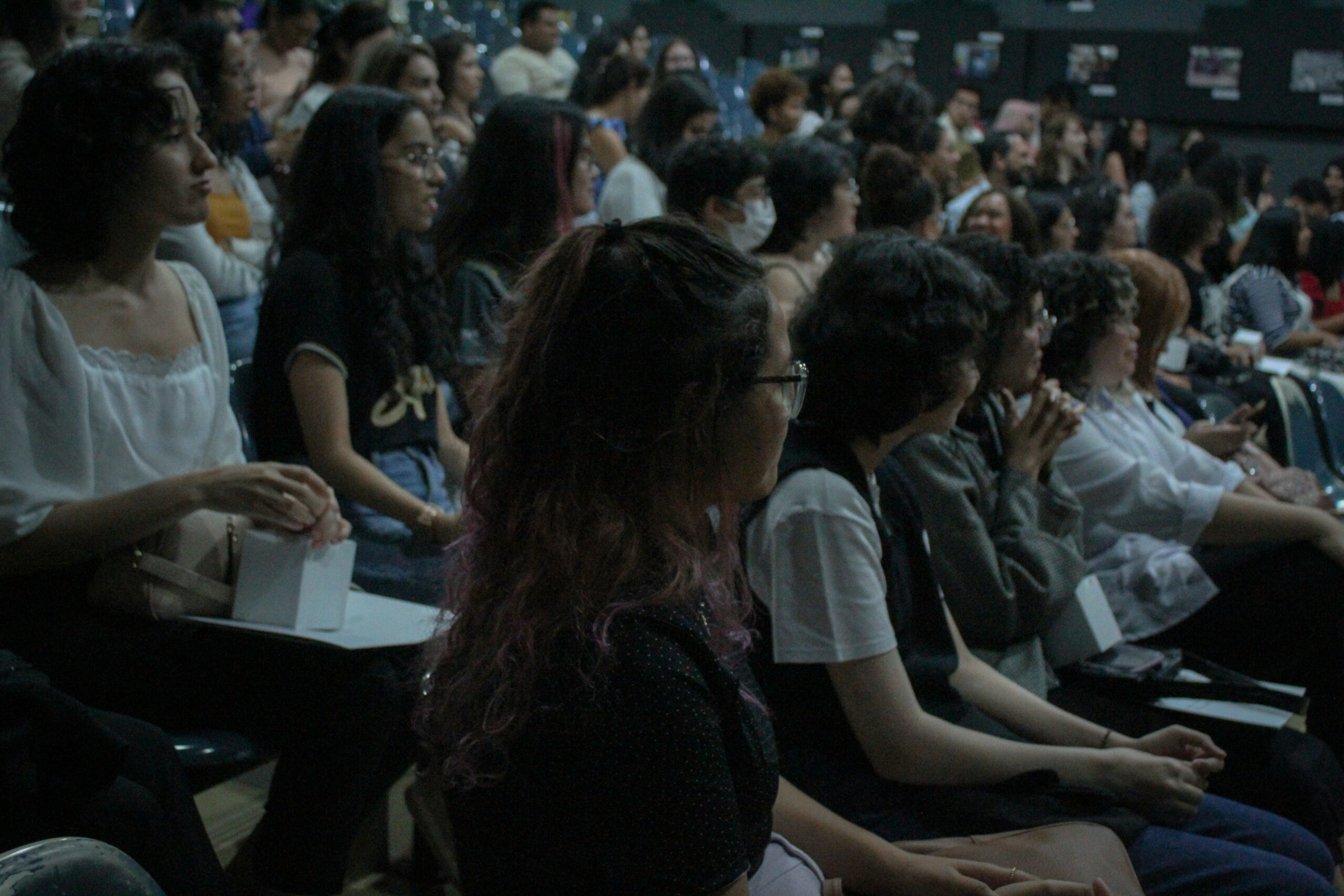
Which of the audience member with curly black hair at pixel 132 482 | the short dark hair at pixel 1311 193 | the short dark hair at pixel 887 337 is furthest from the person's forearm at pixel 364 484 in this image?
the short dark hair at pixel 1311 193

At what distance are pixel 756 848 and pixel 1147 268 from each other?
2.59m

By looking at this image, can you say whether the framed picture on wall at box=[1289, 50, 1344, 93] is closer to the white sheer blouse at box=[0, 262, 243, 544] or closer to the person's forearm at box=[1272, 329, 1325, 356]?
the person's forearm at box=[1272, 329, 1325, 356]

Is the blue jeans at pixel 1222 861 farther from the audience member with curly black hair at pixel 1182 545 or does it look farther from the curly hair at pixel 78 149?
the curly hair at pixel 78 149

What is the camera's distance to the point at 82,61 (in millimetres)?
1896

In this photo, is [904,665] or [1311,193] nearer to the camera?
[904,665]

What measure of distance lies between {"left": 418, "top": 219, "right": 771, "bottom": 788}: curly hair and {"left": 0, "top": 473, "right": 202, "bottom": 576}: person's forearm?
2.57 ft

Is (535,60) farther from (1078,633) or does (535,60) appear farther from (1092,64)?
(1092,64)

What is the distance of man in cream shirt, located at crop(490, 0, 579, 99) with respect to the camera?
21.4 feet

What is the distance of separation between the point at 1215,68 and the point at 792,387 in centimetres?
1126

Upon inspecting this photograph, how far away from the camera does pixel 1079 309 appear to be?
2656mm

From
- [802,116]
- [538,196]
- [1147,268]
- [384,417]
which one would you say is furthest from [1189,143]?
[384,417]

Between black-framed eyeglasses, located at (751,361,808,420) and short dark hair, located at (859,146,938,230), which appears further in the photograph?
short dark hair, located at (859,146,938,230)

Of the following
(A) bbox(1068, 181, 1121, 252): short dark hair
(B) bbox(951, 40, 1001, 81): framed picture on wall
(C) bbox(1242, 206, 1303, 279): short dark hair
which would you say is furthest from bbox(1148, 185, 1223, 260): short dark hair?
(B) bbox(951, 40, 1001, 81): framed picture on wall

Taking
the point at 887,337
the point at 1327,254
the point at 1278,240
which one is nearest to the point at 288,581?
the point at 887,337
